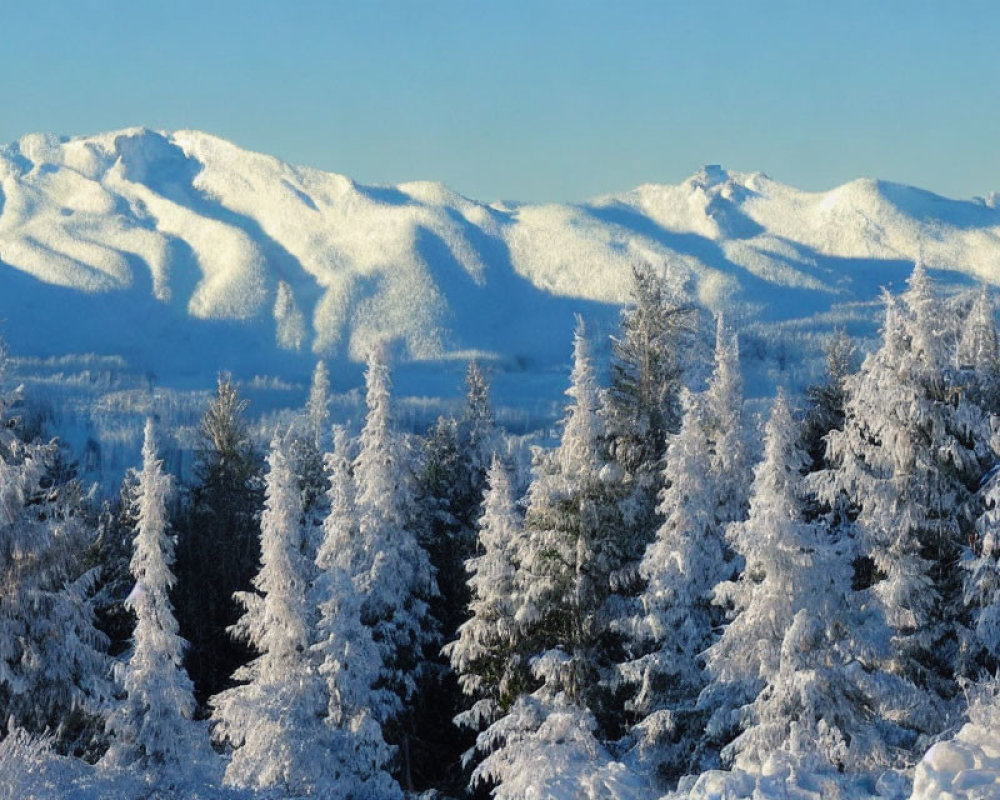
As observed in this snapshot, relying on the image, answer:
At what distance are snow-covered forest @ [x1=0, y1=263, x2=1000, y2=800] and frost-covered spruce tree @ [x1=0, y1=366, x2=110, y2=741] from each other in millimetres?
56

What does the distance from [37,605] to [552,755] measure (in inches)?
416

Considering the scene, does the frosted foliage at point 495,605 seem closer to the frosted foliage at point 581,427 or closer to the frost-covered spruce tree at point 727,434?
the frosted foliage at point 581,427

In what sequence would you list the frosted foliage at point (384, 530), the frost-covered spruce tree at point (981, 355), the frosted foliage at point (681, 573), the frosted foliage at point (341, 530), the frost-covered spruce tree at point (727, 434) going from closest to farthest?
the frost-covered spruce tree at point (981, 355) → the frosted foliage at point (681, 573) → the frost-covered spruce tree at point (727, 434) → the frosted foliage at point (341, 530) → the frosted foliage at point (384, 530)

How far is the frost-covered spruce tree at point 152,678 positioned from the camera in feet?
91.1

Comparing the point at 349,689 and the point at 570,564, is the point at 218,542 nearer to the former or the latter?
the point at 349,689

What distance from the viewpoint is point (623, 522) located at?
25.4 metres

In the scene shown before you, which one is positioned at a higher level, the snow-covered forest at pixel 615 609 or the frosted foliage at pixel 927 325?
the frosted foliage at pixel 927 325

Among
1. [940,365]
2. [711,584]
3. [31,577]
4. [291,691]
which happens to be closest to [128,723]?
[291,691]

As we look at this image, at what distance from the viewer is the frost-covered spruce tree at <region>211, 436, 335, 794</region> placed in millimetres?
26125

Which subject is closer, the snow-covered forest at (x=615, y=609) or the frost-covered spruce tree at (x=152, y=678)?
the snow-covered forest at (x=615, y=609)

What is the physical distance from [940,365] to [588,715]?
9544 millimetres

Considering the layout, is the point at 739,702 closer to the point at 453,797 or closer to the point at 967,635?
the point at 967,635

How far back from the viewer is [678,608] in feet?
77.5

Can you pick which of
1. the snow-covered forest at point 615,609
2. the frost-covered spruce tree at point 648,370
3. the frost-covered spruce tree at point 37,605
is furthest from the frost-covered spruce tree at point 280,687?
the frost-covered spruce tree at point 648,370
